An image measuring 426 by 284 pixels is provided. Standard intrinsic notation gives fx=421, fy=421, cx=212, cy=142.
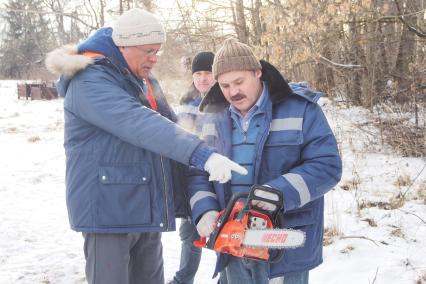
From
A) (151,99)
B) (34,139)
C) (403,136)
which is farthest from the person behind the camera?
(34,139)

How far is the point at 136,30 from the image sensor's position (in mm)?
2189

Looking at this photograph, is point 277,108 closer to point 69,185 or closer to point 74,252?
point 69,185

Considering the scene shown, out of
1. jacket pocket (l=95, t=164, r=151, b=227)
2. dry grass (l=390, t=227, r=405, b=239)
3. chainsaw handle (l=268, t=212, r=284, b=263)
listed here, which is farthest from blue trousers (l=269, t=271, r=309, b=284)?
dry grass (l=390, t=227, r=405, b=239)

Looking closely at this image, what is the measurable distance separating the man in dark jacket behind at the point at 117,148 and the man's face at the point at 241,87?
350 mm

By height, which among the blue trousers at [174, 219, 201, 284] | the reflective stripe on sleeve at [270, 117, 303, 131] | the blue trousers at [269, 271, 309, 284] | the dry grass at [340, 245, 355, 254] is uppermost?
the reflective stripe on sleeve at [270, 117, 303, 131]

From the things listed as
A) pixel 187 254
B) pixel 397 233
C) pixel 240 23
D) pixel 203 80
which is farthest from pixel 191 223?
pixel 240 23

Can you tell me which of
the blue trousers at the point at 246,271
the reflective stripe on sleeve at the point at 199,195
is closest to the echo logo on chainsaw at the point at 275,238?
the blue trousers at the point at 246,271

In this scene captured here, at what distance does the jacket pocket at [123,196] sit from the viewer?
80.8 inches

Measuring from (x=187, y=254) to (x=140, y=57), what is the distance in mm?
1898

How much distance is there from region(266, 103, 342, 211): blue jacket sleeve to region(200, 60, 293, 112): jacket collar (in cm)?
15

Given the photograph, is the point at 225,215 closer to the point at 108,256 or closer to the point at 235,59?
the point at 108,256

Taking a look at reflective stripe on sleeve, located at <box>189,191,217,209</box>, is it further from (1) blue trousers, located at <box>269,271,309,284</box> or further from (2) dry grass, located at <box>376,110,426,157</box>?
(2) dry grass, located at <box>376,110,426,157</box>

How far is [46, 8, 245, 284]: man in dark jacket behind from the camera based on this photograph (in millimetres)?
1928

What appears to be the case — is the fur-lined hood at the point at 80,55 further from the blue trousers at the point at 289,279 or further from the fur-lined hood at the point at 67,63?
the blue trousers at the point at 289,279
